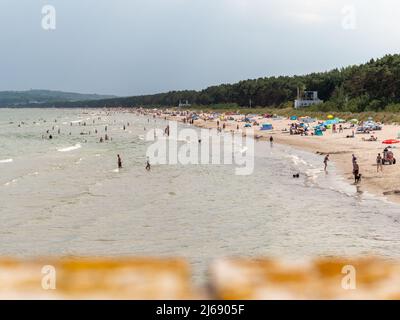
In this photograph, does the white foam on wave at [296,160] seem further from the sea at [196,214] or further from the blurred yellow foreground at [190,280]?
the blurred yellow foreground at [190,280]

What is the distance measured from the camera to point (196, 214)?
2564 cm

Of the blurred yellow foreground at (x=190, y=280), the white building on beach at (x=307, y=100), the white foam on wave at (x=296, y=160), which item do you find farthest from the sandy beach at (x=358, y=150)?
the white building on beach at (x=307, y=100)

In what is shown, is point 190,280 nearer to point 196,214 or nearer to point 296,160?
point 196,214

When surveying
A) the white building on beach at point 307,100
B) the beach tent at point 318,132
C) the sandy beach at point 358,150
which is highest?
the white building on beach at point 307,100

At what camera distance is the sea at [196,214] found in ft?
62.6

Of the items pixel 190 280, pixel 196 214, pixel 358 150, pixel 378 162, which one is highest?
pixel 378 162

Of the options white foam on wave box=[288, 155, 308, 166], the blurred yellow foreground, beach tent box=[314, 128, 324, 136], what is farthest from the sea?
beach tent box=[314, 128, 324, 136]

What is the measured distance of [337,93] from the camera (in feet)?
398

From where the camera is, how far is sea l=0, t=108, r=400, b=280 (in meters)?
19.1

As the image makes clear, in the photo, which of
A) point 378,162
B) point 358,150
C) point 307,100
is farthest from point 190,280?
point 307,100

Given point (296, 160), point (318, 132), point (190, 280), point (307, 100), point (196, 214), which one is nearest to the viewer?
point (190, 280)

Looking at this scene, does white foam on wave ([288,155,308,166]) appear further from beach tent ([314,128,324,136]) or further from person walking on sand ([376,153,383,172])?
beach tent ([314,128,324,136])

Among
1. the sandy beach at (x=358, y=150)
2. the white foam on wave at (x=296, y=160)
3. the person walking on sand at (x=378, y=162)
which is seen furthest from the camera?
the white foam on wave at (x=296, y=160)
